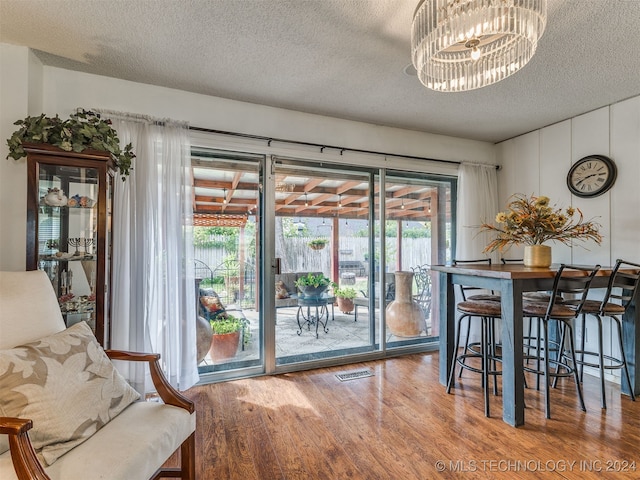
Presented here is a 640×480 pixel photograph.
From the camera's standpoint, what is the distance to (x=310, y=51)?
2193 mm

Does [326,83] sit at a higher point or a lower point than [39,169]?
higher

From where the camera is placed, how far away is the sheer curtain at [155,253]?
2.42 m

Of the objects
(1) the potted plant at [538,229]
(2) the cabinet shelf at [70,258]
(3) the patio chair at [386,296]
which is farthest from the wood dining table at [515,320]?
(2) the cabinet shelf at [70,258]

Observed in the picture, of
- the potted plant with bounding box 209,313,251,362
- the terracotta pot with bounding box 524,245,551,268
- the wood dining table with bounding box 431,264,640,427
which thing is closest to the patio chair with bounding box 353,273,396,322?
the wood dining table with bounding box 431,264,640,427

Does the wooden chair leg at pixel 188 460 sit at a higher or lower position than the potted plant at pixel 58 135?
lower

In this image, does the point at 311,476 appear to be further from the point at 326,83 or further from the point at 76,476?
the point at 326,83

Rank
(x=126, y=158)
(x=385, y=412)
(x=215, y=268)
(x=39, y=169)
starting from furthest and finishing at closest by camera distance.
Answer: (x=215, y=268) < (x=385, y=412) < (x=126, y=158) < (x=39, y=169)

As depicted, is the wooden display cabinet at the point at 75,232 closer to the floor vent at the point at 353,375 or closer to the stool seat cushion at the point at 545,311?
the floor vent at the point at 353,375

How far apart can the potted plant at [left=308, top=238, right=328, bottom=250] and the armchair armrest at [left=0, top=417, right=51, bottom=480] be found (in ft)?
7.98

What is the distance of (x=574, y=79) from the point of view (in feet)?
8.33

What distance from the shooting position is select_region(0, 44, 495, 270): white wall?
2.12 m

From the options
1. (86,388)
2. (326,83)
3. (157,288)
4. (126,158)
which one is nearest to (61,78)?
(126,158)

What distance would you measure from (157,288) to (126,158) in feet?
3.11

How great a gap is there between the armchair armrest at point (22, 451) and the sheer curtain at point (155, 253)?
55.6 inches
